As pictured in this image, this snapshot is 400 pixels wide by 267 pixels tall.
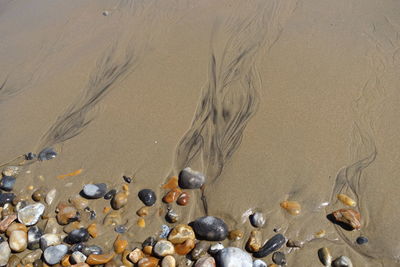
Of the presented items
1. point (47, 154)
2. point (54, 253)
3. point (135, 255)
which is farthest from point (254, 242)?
point (47, 154)

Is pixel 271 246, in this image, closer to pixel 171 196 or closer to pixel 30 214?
pixel 171 196

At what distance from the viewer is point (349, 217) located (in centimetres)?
274

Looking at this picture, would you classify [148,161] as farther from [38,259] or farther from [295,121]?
[295,121]

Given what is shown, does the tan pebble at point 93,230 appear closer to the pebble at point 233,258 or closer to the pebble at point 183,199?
the pebble at point 183,199

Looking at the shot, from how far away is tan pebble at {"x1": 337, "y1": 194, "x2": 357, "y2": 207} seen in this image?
2.89m

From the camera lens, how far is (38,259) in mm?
2953

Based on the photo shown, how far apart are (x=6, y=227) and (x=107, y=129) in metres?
1.31

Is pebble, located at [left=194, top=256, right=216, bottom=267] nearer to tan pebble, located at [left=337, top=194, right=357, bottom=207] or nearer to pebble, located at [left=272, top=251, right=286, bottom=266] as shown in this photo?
pebble, located at [left=272, top=251, right=286, bottom=266]

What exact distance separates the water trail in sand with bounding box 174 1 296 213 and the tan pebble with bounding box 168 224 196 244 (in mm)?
317

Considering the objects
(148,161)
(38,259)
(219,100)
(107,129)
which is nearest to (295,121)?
(219,100)

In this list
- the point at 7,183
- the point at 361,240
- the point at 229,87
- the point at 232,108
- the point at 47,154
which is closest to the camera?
the point at 361,240

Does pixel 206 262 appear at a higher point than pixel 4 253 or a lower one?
higher

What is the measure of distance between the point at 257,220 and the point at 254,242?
0.19 m

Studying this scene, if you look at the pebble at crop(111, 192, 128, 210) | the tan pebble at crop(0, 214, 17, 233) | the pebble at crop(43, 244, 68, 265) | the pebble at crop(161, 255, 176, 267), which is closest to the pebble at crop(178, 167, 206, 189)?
the pebble at crop(111, 192, 128, 210)
